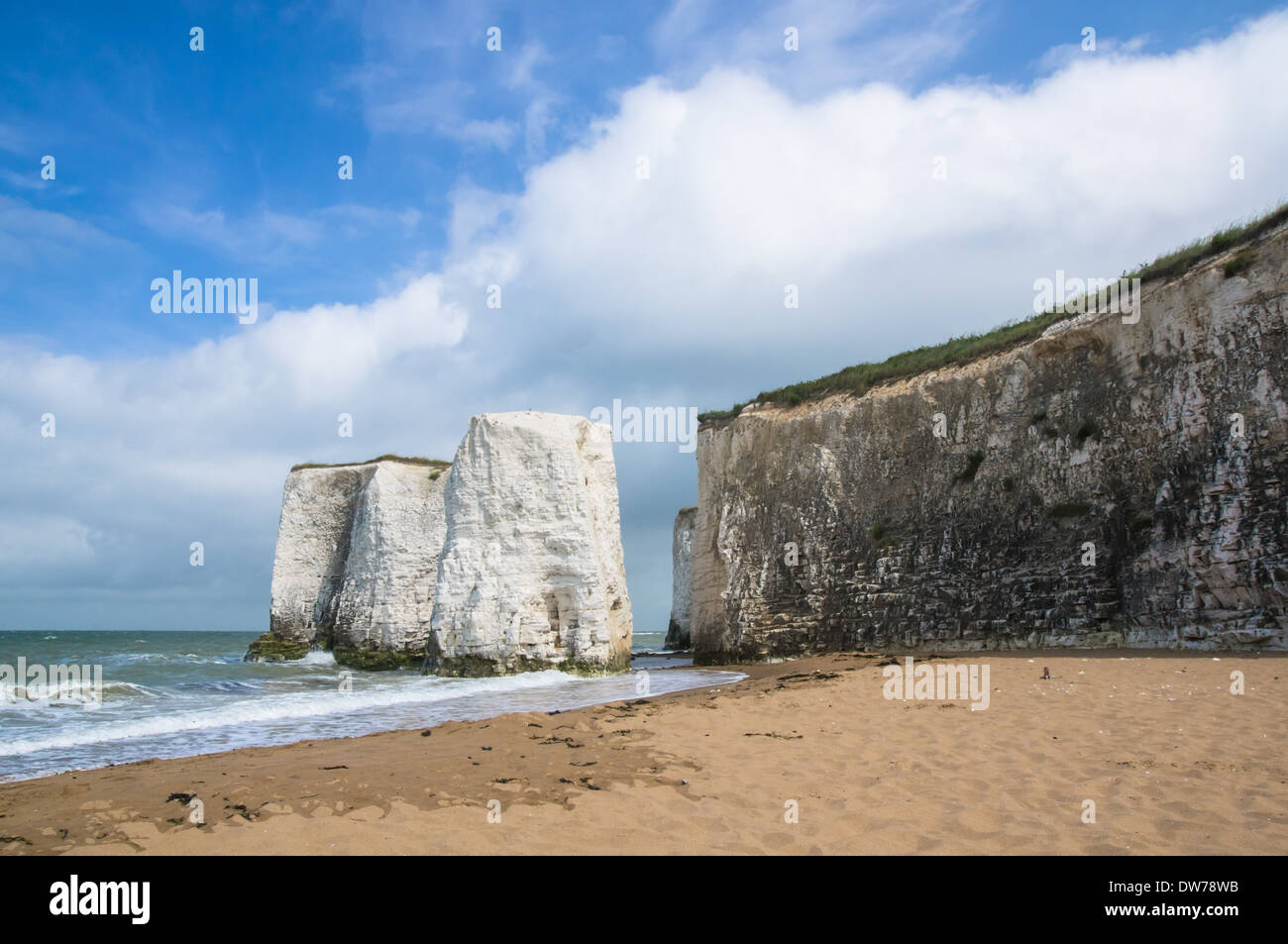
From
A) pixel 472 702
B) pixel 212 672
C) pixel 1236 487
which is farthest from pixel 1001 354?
pixel 212 672

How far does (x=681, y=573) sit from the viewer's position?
4088cm

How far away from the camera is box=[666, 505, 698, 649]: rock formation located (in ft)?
130

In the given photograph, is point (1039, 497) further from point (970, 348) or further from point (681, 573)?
point (681, 573)

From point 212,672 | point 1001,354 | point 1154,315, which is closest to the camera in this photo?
point 1154,315

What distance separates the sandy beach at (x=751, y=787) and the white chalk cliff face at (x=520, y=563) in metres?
9.21

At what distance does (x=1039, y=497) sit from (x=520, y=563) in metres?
10.9

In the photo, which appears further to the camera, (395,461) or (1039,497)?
(395,461)

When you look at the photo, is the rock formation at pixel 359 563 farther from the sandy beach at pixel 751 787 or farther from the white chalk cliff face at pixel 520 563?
the sandy beach at pixel 751 787

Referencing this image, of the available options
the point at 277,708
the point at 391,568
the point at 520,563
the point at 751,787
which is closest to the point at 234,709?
the point at 277,708

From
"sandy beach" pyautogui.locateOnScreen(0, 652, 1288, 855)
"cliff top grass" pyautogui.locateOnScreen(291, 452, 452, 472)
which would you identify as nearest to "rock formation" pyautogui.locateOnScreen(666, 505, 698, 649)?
"cliff top grass" pyautogui.locateOnScreen(291, 452, 452, 472)

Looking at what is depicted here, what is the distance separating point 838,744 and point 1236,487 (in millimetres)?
8557

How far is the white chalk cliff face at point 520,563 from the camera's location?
17.6 metres

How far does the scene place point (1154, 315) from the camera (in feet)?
42.6
